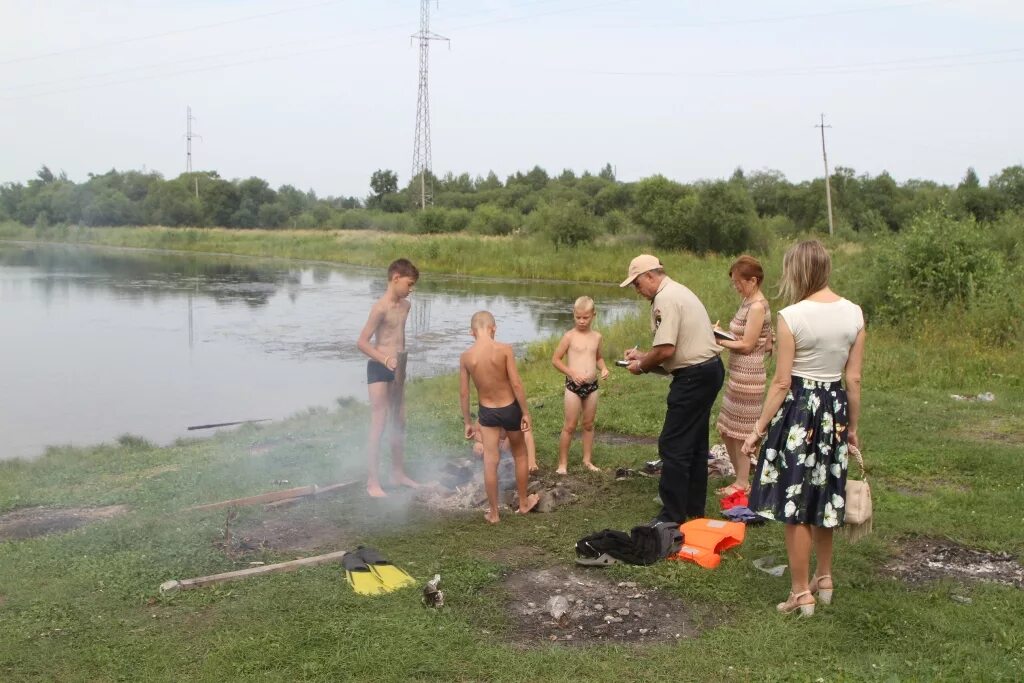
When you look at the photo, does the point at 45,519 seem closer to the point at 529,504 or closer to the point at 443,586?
the point at 443,586

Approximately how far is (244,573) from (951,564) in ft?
15.1

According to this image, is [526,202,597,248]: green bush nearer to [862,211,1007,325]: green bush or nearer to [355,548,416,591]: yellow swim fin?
[862,211,1007,325]: green bush

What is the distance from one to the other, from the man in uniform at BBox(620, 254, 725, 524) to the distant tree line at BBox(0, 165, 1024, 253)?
1286 centimetres

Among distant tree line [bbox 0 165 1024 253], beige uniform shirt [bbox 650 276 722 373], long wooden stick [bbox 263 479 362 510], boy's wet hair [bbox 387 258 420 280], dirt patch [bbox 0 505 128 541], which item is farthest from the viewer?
distant tree line [bbox 0 165 1024 253]

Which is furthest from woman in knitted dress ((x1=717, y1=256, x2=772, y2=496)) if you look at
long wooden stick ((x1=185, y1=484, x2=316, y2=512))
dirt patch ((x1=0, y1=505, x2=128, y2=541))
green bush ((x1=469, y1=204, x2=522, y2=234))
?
green bush ((x1=469, y1=204, x2=522, y2=234))

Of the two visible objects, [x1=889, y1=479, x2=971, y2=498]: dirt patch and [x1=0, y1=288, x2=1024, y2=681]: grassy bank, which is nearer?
[x1=0, y1=288, x2=1024, y2=681]: grassy bank

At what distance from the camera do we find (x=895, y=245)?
16922 millimetres

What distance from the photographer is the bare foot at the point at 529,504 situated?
6.90 meters

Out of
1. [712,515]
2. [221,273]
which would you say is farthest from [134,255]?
[712,515]

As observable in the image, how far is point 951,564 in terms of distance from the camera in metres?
5.79

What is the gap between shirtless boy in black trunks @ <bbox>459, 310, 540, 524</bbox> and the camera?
6496mm

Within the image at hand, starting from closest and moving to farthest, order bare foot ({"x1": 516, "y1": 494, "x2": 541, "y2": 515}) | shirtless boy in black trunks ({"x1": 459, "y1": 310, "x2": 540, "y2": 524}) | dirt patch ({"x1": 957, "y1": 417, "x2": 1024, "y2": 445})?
1. shirtless boy in black trunks ({"x1": 459, "y1": 310, "x2": 540, "y2": 524})
2. bare foot ({"x1": 516, "y1": 494, "x2": 541, "y2": 515})
3. dirt patch ({"x1": 957, "y1": 417, "x2": 1024, "y2": 445})

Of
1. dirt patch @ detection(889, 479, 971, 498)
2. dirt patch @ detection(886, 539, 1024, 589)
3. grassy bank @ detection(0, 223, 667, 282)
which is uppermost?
grassy bank @ detection(0, 223, 667, 282)

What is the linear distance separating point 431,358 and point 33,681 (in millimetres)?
14966
